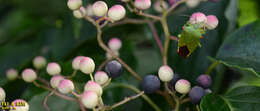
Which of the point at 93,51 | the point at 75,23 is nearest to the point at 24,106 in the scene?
the point at 93,51

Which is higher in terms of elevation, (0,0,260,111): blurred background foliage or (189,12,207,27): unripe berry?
(189,12,207,27): unripe berry

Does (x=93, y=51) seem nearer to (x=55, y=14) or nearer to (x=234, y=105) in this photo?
(x=234, y=105)

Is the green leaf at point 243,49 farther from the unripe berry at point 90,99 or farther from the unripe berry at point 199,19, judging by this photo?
the unripe berry at point 90,99

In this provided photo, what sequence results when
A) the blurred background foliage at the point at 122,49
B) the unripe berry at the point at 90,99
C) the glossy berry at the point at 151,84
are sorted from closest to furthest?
the unripe berry at the point at 90,99 → the glossy berry at the point at 151,84 → the blurred background foliage at the point at 122,49

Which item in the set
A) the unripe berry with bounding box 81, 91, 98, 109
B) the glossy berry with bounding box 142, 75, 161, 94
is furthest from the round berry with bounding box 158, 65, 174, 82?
the unripe berry with bounding box 81, 91, 98, 109

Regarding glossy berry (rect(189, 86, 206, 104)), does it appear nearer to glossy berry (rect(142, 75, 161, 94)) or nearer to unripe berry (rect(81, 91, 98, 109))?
glossy berry (rect(142, 75, 161, 94))

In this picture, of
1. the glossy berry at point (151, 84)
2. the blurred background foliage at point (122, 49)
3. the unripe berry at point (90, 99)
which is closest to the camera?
the unripe berry at point (90, 99)

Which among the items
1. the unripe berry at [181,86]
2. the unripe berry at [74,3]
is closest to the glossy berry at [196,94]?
the unripe berry at [181,86]

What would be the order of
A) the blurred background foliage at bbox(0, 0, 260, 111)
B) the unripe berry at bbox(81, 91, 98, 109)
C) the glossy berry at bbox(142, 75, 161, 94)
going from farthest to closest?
the blurred background foliage at bbox(0, 0, 260, 111) → the glossy berry at bbox(142, 75, 161, 94) → the unripe berry at bbox(81, 91, 98, 109)

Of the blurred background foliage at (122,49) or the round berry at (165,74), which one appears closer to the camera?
the round berry at (165,74)
